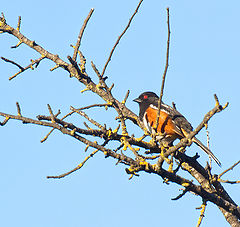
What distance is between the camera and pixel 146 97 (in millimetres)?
6164

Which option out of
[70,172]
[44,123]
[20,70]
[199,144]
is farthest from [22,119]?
[199,144]

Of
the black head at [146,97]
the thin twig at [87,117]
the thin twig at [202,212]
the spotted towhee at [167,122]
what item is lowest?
the thin twig at [202,212]

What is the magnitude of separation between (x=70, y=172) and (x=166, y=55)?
115 cm

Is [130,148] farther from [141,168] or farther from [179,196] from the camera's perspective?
[179,196]

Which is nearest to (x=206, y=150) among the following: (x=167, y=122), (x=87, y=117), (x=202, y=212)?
(x=167, y=122)

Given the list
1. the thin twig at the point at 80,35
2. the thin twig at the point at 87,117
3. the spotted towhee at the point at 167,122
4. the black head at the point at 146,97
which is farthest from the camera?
the black head at the point at 146,97

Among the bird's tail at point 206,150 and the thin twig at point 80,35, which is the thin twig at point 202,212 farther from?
the thin twig at point 80,35

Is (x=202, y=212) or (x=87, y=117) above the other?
(x=87, y=117)

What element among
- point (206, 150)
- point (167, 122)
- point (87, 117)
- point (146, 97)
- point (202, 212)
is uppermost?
point (146, 97)

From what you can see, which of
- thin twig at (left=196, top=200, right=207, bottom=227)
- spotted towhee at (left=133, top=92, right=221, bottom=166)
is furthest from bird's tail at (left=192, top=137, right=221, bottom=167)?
thin twig at (left=196, top=200, right=207, bottom=227)

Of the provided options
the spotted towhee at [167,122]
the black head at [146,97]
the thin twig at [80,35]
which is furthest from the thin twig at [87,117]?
the black head at [146,97]

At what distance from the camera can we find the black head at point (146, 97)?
239 inches

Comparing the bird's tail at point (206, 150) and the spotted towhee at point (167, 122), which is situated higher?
the spotted towhee at point (167, 122)

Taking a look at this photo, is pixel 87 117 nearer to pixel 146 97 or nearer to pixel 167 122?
pixel 167 122
